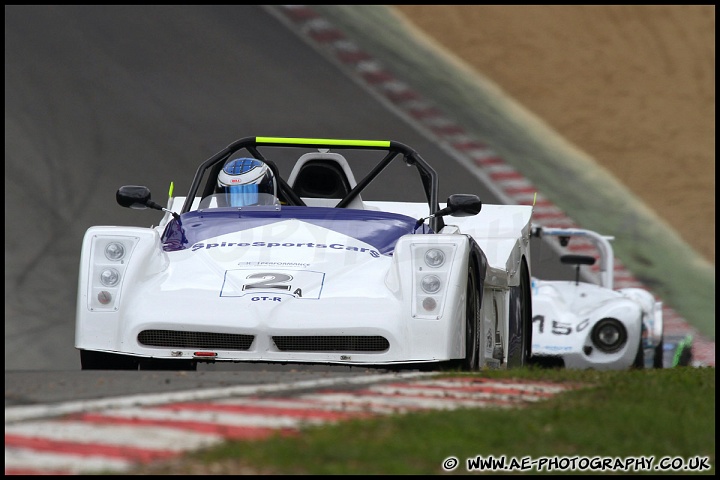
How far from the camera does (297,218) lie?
26.8 feet

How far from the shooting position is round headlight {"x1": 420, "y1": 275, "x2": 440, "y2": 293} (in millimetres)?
7039

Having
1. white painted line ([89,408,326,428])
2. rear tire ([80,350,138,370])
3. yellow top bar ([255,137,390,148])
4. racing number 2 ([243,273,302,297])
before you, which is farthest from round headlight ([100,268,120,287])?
white painted line ([89,408,326,428])

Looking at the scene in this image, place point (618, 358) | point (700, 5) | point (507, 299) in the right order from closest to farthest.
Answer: point (507, 299) < point (618, 358) < point (700, 5)

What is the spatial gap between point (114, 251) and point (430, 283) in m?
1.66

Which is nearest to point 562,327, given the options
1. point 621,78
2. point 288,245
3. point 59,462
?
point 288,245

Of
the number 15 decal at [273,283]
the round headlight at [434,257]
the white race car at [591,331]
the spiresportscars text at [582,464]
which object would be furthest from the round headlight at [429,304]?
the white race car at [591,331]

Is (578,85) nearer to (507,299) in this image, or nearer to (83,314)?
(507,299)

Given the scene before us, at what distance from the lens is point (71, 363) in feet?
43.9

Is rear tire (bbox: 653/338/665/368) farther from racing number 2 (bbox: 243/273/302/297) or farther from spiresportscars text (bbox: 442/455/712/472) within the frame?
spiresportscars text (bbox: 442/455/712/472)

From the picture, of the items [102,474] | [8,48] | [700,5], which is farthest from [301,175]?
[700,5]

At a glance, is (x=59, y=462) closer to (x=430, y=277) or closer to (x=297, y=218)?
(x=430, y=277)

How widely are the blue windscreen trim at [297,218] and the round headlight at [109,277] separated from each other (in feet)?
1.94

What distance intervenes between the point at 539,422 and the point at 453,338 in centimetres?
222

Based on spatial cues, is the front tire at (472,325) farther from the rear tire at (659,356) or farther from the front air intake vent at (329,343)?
the rear tire at (659,356)
